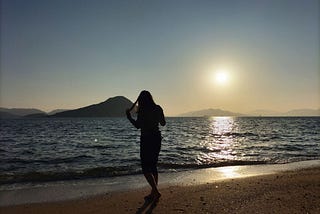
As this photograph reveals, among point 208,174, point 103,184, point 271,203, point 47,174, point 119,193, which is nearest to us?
point 271,203

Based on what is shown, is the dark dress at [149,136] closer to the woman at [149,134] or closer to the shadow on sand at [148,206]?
the woman at [149,134]

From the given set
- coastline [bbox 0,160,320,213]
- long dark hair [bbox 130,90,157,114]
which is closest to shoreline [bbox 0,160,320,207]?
coastline [bbox 0,160,320,213]

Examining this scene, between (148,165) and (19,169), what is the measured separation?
32.6ft

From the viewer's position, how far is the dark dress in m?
7.34

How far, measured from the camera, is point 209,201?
7160 mm

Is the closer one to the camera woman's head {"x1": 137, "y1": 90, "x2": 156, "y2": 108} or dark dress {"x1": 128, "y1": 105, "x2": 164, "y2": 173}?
dark dress {"x1": 128, "y1": 105, "x2": 164, "y2": 173}

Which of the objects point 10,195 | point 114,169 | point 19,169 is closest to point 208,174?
point 114,169

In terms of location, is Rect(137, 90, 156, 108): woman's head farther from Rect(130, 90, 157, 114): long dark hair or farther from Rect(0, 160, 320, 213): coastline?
Rect(0, 160, 320, 213): coastline

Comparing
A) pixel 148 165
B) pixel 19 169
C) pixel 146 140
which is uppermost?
pixel 146 140

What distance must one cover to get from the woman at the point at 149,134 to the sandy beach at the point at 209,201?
1.77 ft

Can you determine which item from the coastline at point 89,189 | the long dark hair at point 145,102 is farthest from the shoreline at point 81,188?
the long dark hair at point 145,102

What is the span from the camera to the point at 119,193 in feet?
28.7

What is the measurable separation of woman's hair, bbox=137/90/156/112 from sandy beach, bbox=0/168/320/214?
191 centimetres

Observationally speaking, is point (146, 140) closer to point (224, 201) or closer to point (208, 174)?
point (224, 201)
